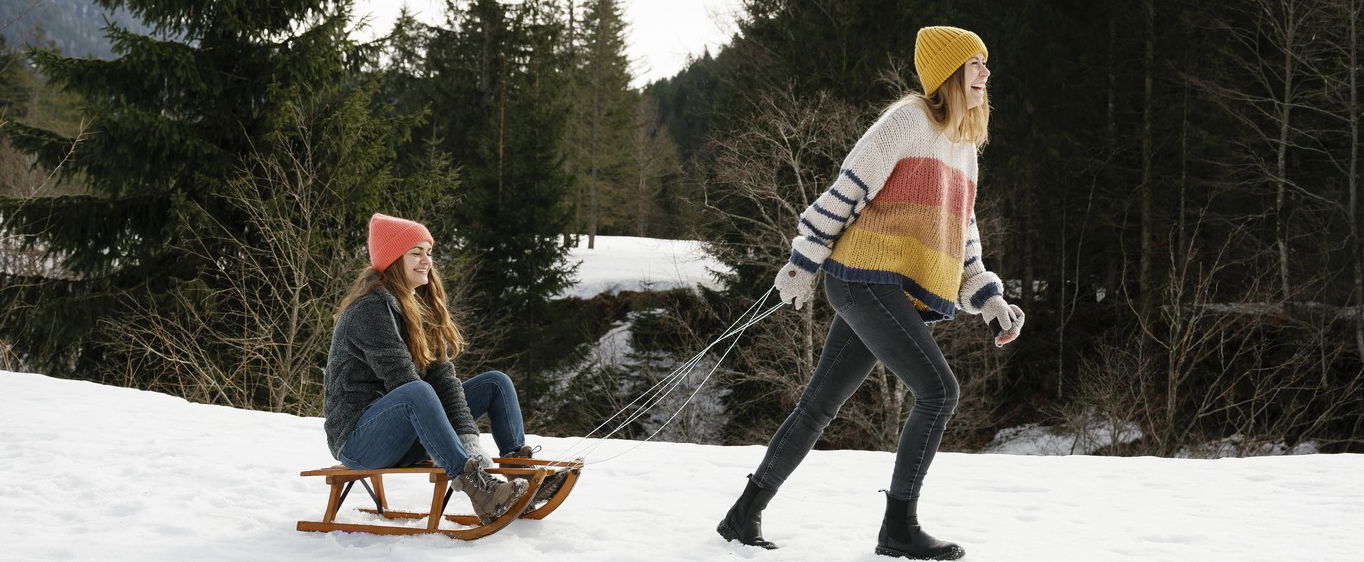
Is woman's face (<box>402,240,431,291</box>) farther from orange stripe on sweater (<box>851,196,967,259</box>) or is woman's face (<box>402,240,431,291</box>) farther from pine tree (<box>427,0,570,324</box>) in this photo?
pine tree (<box>427,0,570,324</box>)

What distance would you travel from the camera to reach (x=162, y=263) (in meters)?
13.8

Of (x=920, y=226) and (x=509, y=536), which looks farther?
(x=509, y=536)

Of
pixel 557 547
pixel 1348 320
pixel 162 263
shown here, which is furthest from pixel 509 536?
pixel 1348 320

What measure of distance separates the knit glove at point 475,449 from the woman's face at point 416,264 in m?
0.62

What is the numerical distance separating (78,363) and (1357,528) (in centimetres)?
1420

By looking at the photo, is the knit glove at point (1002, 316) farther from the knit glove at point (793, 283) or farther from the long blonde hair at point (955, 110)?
the knit glove at point (793, 283)

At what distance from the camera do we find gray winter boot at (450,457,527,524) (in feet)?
11.7

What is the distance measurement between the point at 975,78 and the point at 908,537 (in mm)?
1560

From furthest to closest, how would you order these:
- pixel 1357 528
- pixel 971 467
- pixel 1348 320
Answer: pixel 1348 320, pixel 971 467, pixel 1357 528

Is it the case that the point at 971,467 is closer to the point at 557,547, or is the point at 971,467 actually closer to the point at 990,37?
the point at 557,547

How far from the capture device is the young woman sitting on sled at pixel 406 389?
3617 mm

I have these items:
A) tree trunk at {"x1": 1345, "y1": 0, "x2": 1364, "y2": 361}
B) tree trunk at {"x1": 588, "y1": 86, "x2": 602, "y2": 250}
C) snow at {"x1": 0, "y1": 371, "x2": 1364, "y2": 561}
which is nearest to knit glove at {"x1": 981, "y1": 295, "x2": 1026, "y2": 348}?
snow at {"x1": 0, "y1": 371, "x2": 1364, "y2": 561}

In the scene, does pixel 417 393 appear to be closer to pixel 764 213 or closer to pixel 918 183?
pixel 918 183

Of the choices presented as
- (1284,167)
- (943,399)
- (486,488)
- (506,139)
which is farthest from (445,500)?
(506,139)
